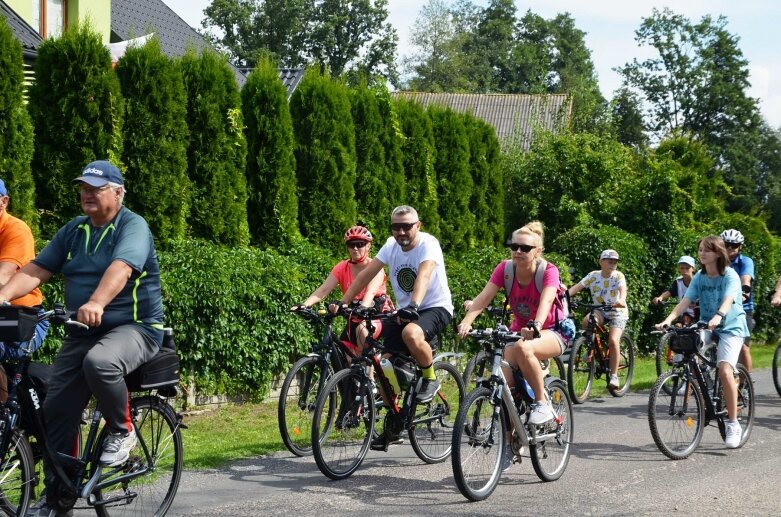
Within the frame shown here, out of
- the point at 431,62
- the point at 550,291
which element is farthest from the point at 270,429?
the point at 431,62

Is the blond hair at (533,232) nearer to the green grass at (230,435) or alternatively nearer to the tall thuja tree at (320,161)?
the green grass at (230,435)

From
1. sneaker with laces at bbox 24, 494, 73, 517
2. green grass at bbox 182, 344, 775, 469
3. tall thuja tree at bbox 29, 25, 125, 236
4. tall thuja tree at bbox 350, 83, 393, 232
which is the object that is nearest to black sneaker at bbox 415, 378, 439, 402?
green grass at bbox 182, 344, 775, 469

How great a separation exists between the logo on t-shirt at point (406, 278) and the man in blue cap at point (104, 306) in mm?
2829

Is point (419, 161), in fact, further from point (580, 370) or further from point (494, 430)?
point (494, 430)

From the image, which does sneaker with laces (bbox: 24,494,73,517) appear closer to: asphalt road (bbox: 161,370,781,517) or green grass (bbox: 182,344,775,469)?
asphalt road (bbox: 161,370,781,517)

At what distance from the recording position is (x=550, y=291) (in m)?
7.62

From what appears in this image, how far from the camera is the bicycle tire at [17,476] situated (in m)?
5.43

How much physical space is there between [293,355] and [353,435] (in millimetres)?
3991

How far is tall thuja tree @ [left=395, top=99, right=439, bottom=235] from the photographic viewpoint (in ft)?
55.3

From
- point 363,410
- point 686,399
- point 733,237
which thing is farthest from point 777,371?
point 363,410

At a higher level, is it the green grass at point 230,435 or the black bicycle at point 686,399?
the black bicycle at point 686,399

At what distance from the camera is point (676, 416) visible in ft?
29.0

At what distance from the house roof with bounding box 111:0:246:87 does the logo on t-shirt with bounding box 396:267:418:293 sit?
19.3 m

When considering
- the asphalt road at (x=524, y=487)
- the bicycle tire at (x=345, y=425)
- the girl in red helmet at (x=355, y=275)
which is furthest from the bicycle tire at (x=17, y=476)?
the girl in red helmet at (x=355, y=275)
